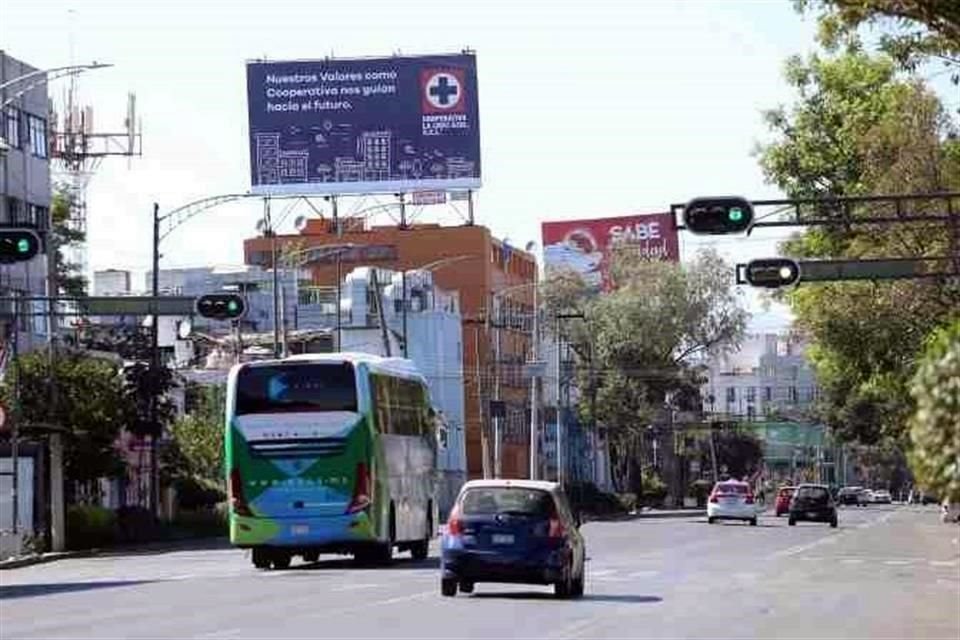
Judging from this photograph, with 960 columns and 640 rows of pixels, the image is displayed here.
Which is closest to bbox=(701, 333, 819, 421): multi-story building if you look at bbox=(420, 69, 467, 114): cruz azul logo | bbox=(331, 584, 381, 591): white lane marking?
bbox=(420, 69, 467, 114): cruz azul logo

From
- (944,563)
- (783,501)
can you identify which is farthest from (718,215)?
(783,501)

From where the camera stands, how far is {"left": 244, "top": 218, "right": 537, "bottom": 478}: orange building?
108 metres

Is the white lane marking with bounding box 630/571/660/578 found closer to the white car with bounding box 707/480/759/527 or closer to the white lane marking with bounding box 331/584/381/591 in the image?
the white lane marking with bounding box 331/584/381/591

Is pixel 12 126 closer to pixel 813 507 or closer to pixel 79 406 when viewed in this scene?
pixel 79 406

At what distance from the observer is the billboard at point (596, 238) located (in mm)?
121750

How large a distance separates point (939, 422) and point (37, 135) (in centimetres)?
5833

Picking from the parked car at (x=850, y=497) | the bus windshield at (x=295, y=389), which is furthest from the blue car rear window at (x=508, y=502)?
the parked car at (x=850, y=497)

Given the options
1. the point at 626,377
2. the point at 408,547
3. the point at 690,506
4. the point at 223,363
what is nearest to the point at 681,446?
the point at 690,506

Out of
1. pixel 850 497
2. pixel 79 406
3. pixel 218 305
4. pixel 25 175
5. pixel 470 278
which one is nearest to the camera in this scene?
pixel 218 305

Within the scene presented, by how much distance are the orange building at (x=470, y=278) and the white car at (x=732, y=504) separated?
30314 mm

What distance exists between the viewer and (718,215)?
3578 cm

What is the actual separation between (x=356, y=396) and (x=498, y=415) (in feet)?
170

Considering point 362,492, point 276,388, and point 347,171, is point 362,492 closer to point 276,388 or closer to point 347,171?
point 276,388

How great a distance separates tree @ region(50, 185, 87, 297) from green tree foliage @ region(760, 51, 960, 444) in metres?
38.9
